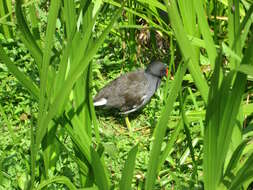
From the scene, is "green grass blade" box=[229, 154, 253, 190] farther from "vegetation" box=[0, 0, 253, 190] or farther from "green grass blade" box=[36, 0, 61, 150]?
"green grass blade" box=[36, 0, 61, 150]

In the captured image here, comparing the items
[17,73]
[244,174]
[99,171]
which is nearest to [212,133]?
[244,174]

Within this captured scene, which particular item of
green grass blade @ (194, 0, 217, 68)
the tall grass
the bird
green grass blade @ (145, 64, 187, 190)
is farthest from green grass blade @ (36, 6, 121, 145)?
the bird

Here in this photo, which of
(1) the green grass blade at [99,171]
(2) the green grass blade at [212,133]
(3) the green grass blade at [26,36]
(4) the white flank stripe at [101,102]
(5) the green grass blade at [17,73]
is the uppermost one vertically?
(3) the green grass blade at [26,36]

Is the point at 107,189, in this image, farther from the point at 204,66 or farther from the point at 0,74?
the point at 0,74

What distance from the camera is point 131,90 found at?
4469 millimetres

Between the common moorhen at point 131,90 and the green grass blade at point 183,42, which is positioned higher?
the green grass blade at point 183,42

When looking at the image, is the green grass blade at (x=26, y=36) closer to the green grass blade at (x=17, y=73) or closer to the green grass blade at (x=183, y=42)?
→ the green grass blade at (x=17, y=73)

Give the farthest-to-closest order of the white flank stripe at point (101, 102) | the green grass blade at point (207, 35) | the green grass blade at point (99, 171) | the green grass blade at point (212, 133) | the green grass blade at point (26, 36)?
A: 1. the white flank stripe at point (101, 102)
2. the green grass blade at point (207, 35)
3. the green grass blade at point (99, 171)
4. the green grass blade at point (26, 36)
5. the green grass blade at point (212, 133)

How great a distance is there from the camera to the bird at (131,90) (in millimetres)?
4273

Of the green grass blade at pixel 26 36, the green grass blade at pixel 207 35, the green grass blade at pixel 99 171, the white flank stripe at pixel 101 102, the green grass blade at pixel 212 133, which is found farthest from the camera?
the white flank stripe at pixel 101 102

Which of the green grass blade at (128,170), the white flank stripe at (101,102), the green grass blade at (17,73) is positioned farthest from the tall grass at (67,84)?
the white flank stripe at (101,102)

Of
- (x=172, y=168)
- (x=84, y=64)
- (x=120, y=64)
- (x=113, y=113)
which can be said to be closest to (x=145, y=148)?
(x=172, y=168)

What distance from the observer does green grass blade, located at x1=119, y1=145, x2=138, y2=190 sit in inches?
75.0

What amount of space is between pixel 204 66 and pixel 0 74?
176 cm
